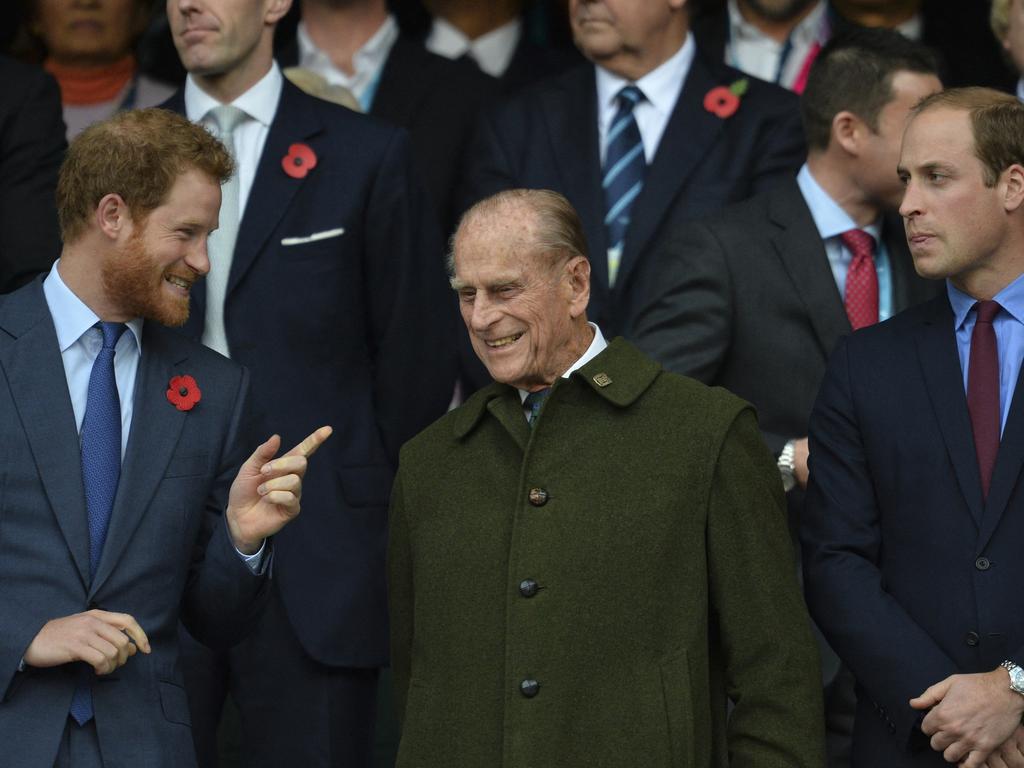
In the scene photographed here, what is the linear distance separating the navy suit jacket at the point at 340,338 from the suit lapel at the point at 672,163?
22.9 inches

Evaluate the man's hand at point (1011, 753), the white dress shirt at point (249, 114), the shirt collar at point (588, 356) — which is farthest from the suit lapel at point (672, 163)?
the man's hand at point (1011, 753)

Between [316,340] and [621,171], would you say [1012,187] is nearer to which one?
[621,171]

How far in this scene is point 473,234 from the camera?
3.96 meters

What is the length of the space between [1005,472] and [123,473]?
1715mm

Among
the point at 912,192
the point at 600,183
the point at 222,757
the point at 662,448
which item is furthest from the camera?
the point at 222,757

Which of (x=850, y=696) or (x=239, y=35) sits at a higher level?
(x=239, y=35)

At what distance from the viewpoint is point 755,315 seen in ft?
16.0

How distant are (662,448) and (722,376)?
1101 millimetres

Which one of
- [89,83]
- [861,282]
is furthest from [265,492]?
[89,83]

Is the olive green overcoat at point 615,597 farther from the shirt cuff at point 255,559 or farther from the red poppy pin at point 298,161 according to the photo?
the red poppy pin at point 298,161

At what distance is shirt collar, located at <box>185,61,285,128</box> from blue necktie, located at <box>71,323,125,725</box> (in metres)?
1.21

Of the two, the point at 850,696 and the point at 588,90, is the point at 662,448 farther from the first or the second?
the point at 588,90

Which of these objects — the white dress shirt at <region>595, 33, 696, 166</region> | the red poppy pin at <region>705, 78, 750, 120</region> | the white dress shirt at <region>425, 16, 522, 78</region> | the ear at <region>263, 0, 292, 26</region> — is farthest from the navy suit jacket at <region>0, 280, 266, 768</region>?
the white dress shirt at <region>425, 16, 522, 78</region>

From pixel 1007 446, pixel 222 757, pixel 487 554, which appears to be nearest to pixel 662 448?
pixel 487 554
